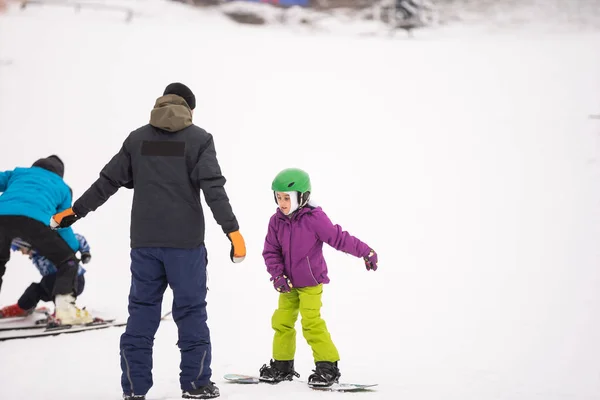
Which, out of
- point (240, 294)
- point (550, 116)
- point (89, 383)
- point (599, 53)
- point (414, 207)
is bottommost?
point (89, 383)

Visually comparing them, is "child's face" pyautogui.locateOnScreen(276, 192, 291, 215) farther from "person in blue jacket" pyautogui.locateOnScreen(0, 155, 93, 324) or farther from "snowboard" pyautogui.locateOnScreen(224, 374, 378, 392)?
"person in blue jacket" pyautogui.locateOnScreen(0, 155, 93, 324)

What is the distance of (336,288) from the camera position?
802cm

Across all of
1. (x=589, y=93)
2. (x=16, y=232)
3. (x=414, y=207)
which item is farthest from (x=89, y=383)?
(x=589, y=93)

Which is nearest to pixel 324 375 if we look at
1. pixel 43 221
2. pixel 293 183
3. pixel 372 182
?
pixel 293 183

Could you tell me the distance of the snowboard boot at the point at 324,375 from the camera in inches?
168

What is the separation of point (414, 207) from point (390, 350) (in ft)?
17.6

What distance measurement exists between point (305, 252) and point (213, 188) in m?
0.89

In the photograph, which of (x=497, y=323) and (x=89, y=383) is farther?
(x=497, y=323)

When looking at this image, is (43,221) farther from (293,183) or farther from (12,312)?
(293,183)

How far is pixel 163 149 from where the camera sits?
12.6 ft

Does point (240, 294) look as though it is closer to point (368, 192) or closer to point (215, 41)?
point (368, 192)

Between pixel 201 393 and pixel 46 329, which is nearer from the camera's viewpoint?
pixel 201 393

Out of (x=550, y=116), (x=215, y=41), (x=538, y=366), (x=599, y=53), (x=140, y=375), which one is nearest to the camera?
(x=140, y=375)

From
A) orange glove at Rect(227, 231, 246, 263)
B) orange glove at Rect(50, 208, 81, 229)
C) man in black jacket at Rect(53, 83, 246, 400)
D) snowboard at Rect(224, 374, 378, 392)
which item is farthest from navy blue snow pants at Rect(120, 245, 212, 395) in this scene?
snowboard at Rect(224, 374, 378, 392)
